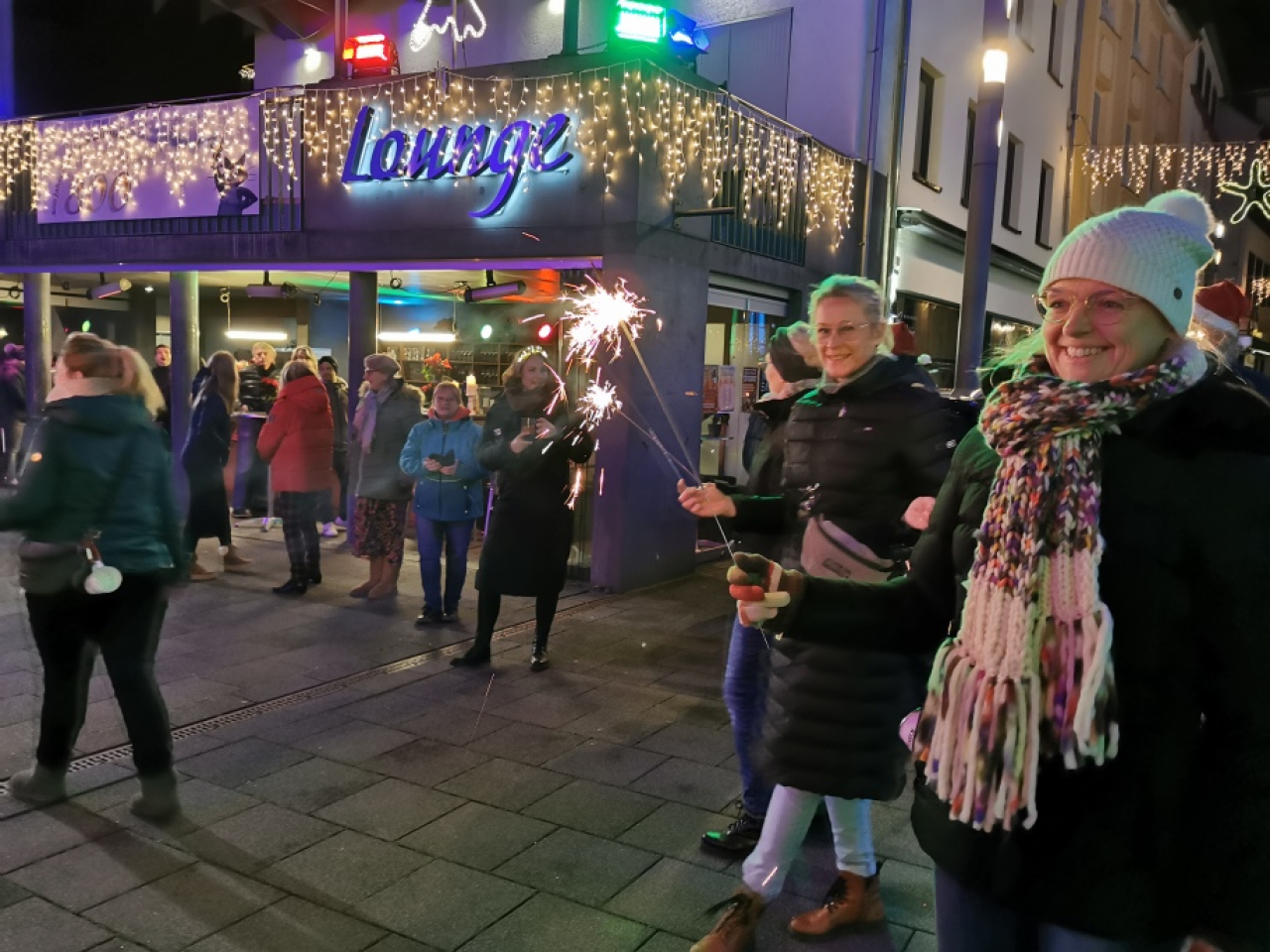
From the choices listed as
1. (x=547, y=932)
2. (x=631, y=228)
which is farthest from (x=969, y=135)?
(x=547, y=932)

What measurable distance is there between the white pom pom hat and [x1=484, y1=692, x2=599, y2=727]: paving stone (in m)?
4.14

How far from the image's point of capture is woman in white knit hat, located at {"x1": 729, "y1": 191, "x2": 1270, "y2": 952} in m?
1.49

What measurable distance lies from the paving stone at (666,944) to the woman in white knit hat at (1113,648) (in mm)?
1624

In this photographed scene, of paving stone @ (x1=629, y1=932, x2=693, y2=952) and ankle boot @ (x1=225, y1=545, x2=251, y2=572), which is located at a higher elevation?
ankle boot @ (x1=225, y1=545, x2=251, y2=572)

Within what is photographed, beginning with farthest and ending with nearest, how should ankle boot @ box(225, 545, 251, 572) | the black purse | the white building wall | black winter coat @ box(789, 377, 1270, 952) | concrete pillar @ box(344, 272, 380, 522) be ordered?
the white building wall
concrete pillar @ box(344, 272, 380, 522)
ankle boot @ box(225, 545, 251, 572)
the black purse
black winter coat @ box(789, 377, 1270, 952)

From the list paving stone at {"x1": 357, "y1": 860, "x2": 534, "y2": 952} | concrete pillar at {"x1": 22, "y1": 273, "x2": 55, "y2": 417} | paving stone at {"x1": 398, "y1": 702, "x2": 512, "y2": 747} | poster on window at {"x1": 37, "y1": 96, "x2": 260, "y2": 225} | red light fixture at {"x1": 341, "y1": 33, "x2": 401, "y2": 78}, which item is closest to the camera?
paving stone at {"x1": 357, "y1": 860, "x2": 534, "y2": 952}

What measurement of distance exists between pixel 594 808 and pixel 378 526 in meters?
4.29

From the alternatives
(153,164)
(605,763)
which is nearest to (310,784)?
(605,763)

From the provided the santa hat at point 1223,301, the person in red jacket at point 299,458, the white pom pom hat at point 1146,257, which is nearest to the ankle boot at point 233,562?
the person in red jacket at point 299,458

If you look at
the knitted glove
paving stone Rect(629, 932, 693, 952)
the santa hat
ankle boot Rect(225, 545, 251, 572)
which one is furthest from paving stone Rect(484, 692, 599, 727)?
ankle boot Rect(225, 545, 251, 572)

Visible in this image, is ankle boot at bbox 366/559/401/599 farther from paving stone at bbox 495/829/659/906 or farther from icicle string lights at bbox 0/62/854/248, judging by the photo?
paving stone at bbox 495/829/659/906

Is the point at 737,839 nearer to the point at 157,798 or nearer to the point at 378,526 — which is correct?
the point at 157,798

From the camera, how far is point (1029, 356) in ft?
6.15

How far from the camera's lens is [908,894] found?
361 centimetres
